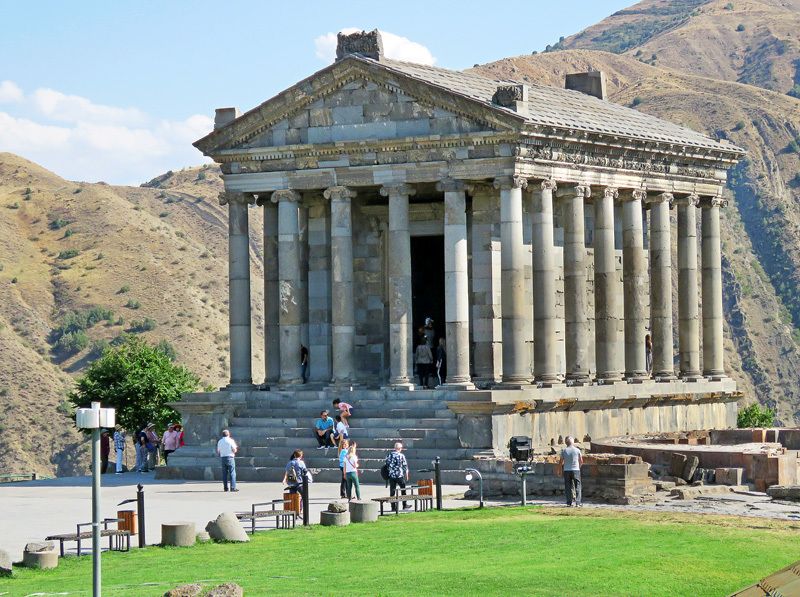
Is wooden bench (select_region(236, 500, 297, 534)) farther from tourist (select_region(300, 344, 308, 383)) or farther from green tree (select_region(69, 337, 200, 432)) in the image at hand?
green tree (select_region(69, 337, 200, 432))

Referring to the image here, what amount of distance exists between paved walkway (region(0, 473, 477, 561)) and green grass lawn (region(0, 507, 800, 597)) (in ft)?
9.55

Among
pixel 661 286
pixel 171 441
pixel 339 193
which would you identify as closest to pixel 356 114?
pixel 339 193

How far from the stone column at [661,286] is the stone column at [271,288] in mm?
11194

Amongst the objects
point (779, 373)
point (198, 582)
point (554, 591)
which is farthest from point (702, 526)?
point (779, 373)

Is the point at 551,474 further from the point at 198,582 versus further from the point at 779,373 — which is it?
the point at 779,373

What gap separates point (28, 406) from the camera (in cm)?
9769

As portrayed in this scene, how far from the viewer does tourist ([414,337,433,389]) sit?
4853 centimetres

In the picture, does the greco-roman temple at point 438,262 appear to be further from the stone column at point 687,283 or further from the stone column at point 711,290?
the stone column at point 711,290

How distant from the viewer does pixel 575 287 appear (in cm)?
5031

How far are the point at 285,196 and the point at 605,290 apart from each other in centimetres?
945

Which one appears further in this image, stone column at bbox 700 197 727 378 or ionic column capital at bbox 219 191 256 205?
stone column at bbox 700 197 727 378

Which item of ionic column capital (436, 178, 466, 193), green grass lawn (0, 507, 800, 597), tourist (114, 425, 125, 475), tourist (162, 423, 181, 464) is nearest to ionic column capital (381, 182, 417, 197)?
ionic column capital (436, 178, 466, 193)

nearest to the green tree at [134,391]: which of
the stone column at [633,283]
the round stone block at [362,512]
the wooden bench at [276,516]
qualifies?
the stone column at [633,283]

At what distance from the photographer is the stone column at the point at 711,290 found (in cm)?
5594
